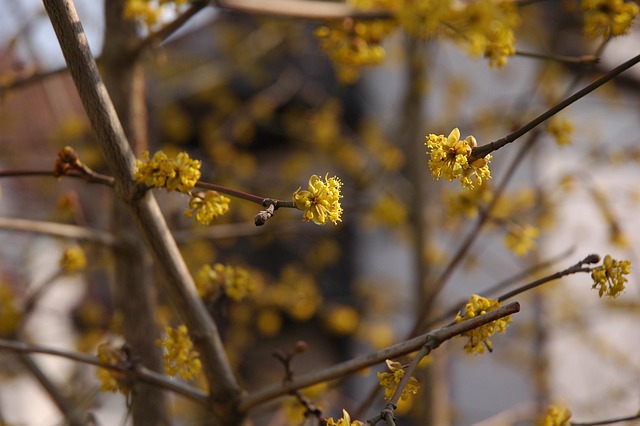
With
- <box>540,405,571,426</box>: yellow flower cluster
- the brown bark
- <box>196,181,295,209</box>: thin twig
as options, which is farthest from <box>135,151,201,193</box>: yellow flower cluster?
the brown bark

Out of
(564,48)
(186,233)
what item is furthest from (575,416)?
(186,233)

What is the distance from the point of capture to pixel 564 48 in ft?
17.0

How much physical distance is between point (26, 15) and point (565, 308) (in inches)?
139

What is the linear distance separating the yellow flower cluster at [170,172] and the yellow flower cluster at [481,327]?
506 millimetres

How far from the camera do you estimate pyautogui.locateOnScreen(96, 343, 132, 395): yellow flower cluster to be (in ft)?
4.41

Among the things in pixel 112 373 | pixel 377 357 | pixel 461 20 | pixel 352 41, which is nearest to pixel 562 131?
pixel 461 20

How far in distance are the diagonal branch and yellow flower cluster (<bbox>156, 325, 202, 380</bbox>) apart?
3 cm

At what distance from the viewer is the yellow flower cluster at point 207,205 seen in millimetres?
1170

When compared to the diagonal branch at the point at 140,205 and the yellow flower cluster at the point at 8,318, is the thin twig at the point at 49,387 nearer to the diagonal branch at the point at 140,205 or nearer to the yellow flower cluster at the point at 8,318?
the yellow flower cluster at the point at 8,318

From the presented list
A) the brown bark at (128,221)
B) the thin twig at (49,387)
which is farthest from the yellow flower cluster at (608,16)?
the thin twig at (49,387)

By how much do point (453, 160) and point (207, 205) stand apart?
1.45 feet

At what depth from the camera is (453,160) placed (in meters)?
1.06

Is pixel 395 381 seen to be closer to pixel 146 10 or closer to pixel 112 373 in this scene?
pixel 112 373

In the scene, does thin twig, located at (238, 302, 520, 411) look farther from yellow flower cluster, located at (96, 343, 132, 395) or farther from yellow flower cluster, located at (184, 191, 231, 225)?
yellow flower cluster, located at (184, 191, 231, 225)
